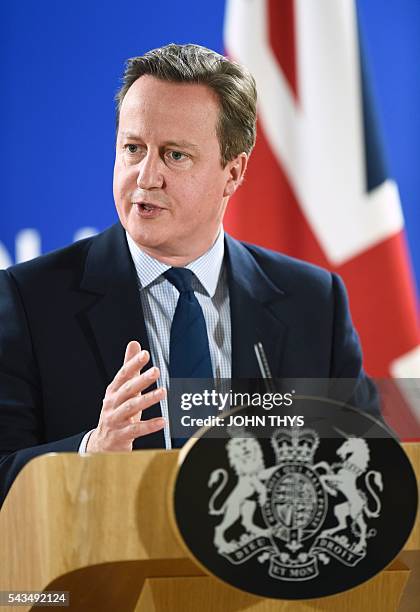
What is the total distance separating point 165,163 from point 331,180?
94 centimetres

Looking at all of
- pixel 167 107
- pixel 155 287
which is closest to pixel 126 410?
pixel 155 287

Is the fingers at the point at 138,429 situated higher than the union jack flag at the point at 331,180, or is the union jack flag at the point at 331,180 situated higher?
the union jack flag at the point at 331,180

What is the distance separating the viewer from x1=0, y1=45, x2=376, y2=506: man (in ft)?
6.04

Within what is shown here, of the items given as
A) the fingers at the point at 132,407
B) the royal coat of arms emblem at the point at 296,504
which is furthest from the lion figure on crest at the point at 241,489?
the fingers at the point at 132,407

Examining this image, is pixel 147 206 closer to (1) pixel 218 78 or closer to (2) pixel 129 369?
(1) pixel 218 78

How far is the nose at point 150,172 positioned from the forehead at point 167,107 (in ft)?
0.21

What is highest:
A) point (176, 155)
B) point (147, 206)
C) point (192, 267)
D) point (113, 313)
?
point (176, 155)

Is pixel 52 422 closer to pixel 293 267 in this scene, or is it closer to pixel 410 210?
pixel 293 267

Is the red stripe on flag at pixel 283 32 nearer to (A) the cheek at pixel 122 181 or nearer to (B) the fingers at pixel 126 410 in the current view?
(A) the cheek at pixel 122 181

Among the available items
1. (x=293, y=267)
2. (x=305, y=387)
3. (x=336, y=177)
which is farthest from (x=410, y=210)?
(x=305, y=387)

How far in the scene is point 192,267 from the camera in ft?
6.48

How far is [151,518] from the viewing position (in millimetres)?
987

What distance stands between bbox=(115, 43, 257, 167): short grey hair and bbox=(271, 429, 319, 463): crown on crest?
1.10 m

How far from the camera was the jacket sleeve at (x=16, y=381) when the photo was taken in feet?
5.71
